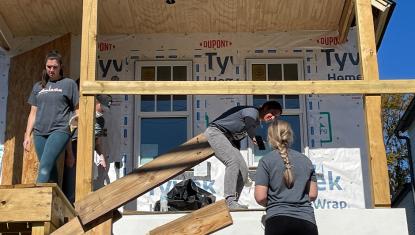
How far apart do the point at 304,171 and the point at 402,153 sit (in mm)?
24837

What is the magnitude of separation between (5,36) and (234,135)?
5125 millimetres

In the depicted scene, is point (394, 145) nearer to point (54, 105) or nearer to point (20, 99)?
point (20, 99)

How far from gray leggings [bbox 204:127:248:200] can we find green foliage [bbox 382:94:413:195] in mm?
22617

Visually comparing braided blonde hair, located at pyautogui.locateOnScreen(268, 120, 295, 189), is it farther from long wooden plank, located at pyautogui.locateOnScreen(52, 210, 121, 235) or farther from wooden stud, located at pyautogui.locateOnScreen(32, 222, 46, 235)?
wooden stud, located at pyautogui.locateOnScreen(32, 222, 46, 235)

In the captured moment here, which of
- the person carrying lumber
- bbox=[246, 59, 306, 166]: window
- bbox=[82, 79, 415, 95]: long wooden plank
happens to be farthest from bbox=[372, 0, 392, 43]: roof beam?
the person carrying lumber

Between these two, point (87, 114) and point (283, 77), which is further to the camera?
point (283, 77)

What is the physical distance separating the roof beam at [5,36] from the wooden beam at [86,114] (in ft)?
8.95

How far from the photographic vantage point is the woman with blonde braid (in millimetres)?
3934

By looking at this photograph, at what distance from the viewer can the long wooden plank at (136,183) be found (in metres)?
3.99

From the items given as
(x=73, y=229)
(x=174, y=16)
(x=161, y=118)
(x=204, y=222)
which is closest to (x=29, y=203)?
(x=73, y=229)

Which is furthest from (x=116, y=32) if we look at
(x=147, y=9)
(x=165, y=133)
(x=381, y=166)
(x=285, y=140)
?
(x=285, y=140)

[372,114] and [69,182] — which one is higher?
[372,114]

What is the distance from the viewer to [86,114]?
6402mm

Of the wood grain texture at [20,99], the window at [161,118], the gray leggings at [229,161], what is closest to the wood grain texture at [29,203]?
the gray leggings at [229,161]
